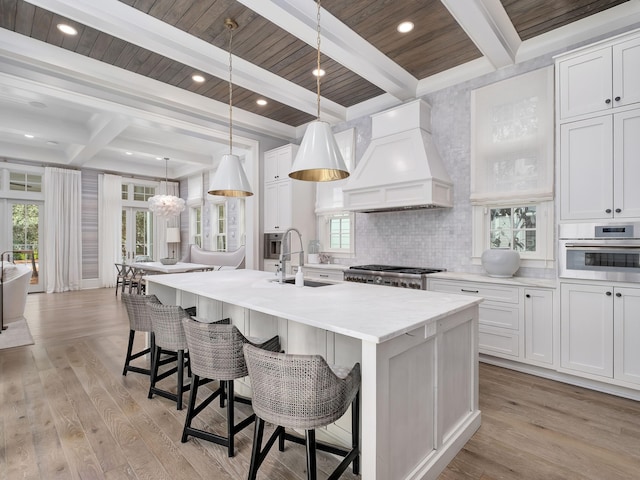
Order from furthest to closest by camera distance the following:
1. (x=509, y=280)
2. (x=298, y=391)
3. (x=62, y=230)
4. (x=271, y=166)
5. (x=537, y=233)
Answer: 1. (x=62, y=230)
2. (x=271, y=166)
3. (x=537, y=233)
4. (x=509, y=280)
5. (x=298, y=391)

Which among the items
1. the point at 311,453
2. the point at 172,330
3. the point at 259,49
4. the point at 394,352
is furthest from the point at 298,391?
the point at 259,49

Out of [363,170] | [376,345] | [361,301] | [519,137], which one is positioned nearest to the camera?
[376,345]

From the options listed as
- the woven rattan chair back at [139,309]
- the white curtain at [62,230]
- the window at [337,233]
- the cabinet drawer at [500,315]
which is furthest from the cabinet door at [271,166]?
the white curtain at [62,230]

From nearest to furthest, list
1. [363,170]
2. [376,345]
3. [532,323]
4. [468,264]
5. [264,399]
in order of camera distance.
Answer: [376,345] → [264,399] → [532,323] → [468,264] → [363,170]

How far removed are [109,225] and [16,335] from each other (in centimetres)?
475

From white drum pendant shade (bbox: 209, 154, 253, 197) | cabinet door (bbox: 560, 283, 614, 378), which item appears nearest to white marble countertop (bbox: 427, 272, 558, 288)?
cabinet door (bbox: 560, 283, 614, 378)

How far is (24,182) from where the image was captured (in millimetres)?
7527

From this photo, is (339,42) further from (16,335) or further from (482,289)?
(16,335)

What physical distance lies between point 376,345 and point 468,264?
2.95 meters

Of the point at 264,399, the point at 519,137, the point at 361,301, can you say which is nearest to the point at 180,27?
the point at 361,301

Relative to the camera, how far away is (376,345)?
138 centimetres

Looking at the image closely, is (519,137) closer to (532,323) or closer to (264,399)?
(532,323)

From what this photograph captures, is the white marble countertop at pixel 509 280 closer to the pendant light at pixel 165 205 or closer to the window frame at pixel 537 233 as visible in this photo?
the window frame at pixel 537 233

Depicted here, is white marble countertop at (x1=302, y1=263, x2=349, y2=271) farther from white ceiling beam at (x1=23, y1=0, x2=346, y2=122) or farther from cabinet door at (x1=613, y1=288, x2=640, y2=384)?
cabinet door at (x1=613, y1=288, x2=640, y2=384)
